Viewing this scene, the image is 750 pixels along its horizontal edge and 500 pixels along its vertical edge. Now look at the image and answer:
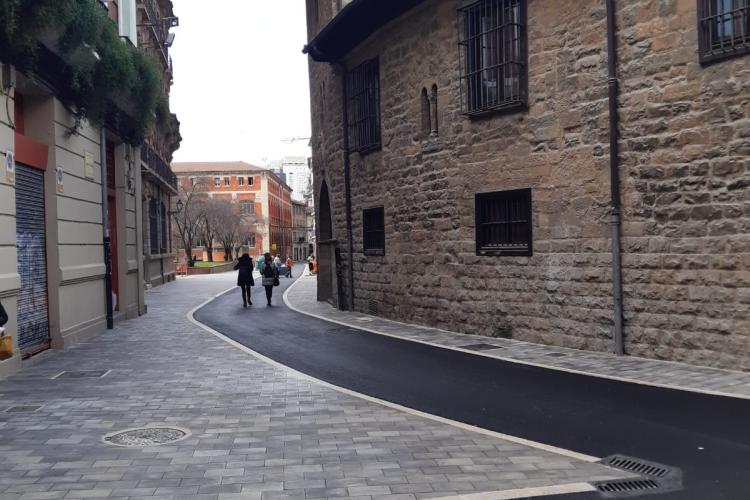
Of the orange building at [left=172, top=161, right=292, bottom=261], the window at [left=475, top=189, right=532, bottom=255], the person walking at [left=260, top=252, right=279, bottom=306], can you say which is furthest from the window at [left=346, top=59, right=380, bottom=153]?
the orange building at [left=172, top=161, right=292, bottom=261]

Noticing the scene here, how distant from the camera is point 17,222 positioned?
34.2 feet

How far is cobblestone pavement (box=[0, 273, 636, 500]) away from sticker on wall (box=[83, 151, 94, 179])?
5.36 meters

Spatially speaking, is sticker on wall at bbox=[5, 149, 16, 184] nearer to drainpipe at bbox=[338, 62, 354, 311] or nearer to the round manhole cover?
the round manhole cover

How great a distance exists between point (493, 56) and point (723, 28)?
421 cm

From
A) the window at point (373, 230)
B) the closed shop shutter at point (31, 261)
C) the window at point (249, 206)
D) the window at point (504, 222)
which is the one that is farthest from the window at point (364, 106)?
the window at point (249, 206)

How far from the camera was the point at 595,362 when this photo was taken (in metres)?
9.62

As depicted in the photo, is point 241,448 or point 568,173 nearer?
point 241,448

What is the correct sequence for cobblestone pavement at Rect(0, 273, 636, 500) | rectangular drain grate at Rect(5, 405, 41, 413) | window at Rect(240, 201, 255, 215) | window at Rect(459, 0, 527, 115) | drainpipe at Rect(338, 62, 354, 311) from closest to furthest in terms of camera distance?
1. cobblestone pavement at Rect(0, 273, 636, 500)
2. rectangular drain grate at Rect(5, 405, 41, 413)
3. window at Rect(459, 0, 527, 115)
4. drainpipe at Rect(338, 62, 354, 311)
5. window at Rect(240, 201, 255, 215)

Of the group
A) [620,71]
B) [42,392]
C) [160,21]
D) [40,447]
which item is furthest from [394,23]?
[160,21]

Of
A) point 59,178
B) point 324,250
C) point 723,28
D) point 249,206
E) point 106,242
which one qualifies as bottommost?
point 324,250

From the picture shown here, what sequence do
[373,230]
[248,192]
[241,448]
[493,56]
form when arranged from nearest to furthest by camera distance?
[241,448], [493,56], [373,230], [248,192]

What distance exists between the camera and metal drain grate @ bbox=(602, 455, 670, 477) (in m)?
5.08

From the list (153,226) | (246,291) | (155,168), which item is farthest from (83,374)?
(153,226)

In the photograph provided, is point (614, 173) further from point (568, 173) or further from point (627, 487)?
point (627, 487)
